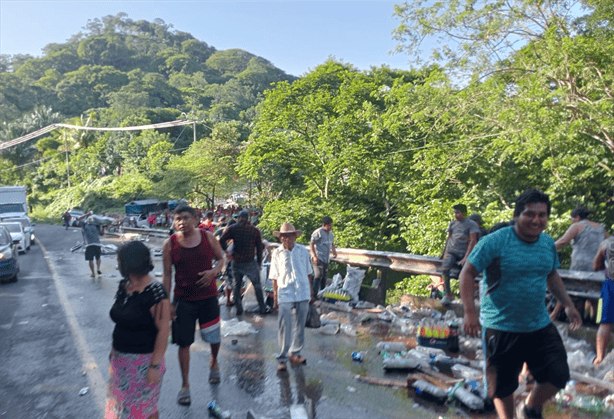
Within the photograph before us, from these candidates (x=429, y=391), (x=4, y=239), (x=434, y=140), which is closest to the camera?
(x=429, y=391)

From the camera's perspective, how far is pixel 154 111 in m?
77.8

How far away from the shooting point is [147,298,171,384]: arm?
11.2 ft

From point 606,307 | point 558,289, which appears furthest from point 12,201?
point 558,289

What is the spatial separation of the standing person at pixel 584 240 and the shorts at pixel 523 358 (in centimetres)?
344

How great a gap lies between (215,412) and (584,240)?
5.00 m

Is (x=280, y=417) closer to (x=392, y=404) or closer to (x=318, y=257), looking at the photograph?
(x=392, y=404)

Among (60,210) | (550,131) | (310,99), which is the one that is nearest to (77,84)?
(60,210)

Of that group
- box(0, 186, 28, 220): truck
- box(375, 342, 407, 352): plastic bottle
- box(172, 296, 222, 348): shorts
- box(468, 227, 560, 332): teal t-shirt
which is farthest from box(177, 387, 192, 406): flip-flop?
box(0, 186, 28, 220): truck

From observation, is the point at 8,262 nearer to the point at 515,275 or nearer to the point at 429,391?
the point at 429,391

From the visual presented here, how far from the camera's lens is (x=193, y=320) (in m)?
5.16

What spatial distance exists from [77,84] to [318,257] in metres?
114

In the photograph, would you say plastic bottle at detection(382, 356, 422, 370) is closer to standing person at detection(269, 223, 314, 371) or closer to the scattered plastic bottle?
standing person at detection(269, 223, 314, 371)

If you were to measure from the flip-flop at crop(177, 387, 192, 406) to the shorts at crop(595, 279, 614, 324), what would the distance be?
4221mm

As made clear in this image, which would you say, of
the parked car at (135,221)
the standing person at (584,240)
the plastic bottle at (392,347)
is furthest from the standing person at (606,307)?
the parked car at (135,221)
